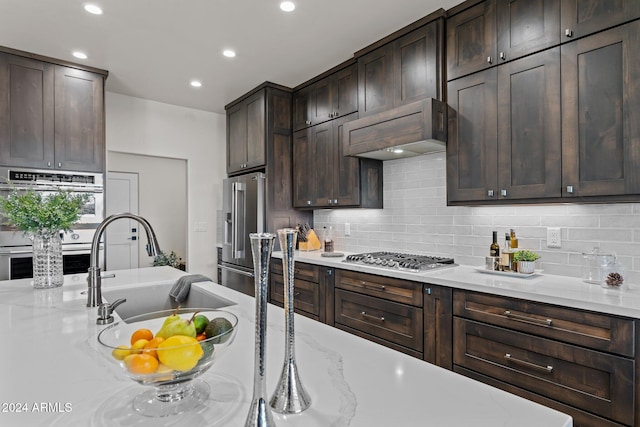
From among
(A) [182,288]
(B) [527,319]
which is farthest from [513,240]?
(A) [182,288]

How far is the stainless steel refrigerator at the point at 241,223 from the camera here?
398 cm

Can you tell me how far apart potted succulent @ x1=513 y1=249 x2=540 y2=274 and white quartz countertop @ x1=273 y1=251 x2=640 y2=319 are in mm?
56

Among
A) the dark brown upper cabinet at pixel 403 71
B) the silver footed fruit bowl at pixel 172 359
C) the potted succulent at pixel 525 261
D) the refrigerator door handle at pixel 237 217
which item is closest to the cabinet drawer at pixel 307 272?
the refrigerator door handle at pixel 237 217

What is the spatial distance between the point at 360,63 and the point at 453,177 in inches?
55.1

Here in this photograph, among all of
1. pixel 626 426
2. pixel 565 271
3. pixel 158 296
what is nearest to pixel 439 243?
pixel 565 271

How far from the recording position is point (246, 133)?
4344 millimetres

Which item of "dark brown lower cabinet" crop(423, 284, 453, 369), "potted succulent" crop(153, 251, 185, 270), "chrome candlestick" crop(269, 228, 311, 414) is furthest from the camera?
"potted succulent" crop(153, 251, 185, 270)

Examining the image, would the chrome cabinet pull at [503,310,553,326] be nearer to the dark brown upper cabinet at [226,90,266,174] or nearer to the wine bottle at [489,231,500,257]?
the wine bottle at [489,231,500,257]

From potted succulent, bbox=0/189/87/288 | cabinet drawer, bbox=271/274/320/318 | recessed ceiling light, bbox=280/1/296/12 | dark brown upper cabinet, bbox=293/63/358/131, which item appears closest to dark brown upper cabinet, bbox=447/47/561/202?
dark brown upper cabinet, bbox=293/63/358/131

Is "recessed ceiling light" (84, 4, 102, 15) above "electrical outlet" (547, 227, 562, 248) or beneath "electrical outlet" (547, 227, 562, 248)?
above

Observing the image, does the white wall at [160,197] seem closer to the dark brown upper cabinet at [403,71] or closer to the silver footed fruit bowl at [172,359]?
the dark brown upper cabinet at [403,71]

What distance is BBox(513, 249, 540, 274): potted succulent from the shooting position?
2.20 metres

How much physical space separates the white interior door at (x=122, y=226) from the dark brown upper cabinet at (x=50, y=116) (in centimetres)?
189

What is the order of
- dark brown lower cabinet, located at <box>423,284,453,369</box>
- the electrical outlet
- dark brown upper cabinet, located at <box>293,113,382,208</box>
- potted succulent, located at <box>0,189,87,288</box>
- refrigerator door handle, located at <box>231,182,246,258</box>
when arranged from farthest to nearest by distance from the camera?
refrigerator door handle, located at <box>231,182,246,258</box>
dark brown upper cabinet, located at <box>293,113,382,208</box>
the electrical outlet
dark brown lower cabinet, located at <box>423,284,453,369</box>
potted succulent, located at <box>0,189,87,288</box>
